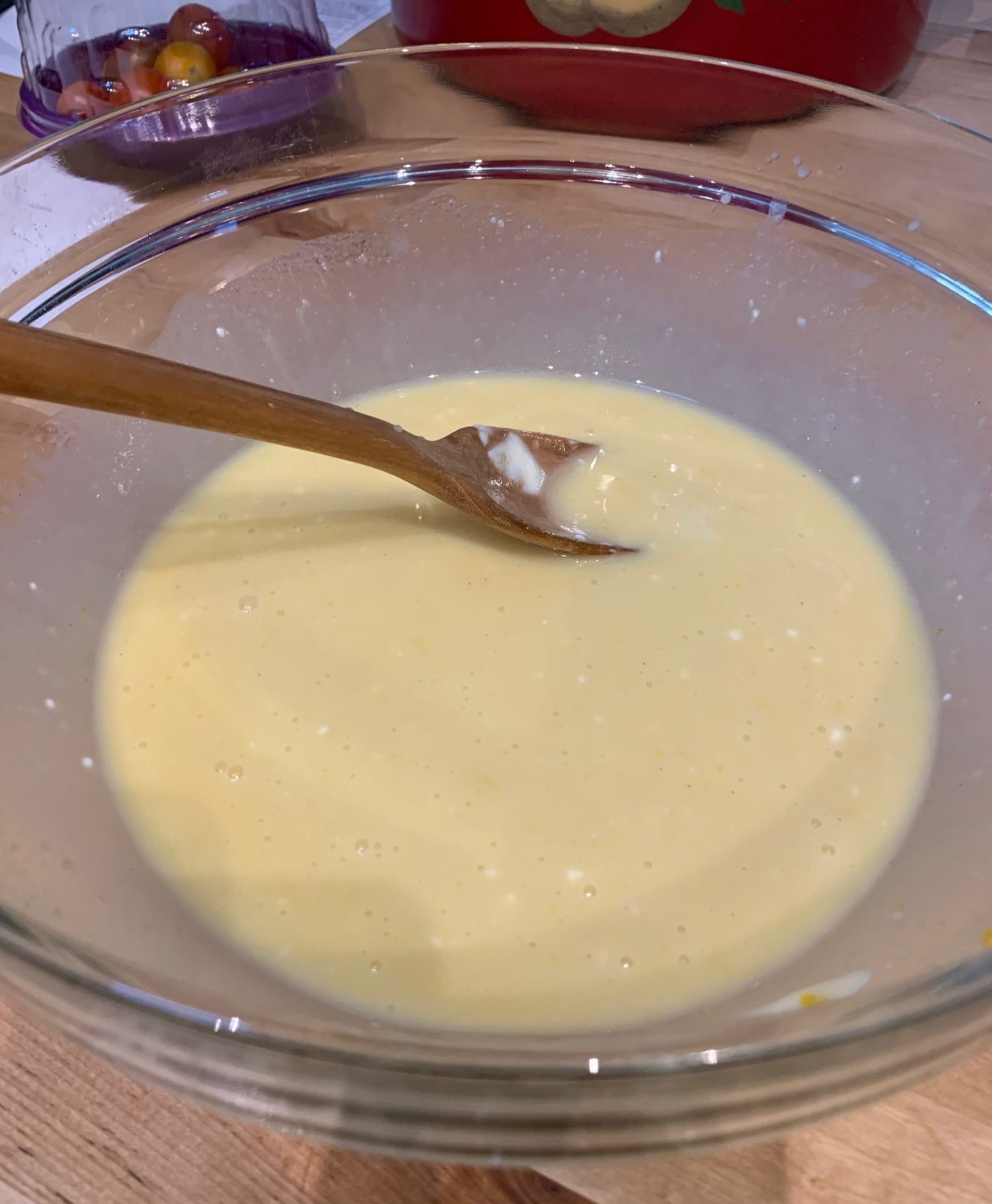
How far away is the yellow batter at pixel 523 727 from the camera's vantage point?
834 millimetres

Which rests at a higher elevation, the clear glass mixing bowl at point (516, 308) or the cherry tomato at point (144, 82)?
the cherry tomato at point (144, 82)

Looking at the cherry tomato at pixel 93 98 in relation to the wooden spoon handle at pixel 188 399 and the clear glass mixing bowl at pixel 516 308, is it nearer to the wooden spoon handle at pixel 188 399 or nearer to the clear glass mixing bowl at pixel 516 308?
the clear glass mixing bowl at pixel 516 308

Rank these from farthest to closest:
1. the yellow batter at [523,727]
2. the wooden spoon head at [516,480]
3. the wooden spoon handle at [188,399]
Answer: the wooden spoon head at [516,480]
the yellow batter at [523,727]
the wooden spoon handle at [188,399]

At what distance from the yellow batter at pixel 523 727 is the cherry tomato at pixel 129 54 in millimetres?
681

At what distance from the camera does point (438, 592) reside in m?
1.12

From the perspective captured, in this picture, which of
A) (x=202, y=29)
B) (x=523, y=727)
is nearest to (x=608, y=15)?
(x=202, y=29)

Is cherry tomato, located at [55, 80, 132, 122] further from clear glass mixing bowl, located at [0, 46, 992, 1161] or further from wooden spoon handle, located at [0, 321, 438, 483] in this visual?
wooden spoon handle, located at [0, 321, 438, 483]

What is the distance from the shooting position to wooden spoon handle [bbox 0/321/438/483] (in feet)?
2.39

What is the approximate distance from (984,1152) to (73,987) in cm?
63

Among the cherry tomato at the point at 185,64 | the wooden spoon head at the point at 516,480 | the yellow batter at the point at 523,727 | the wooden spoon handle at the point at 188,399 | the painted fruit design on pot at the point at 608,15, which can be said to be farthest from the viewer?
the cherry tomato at the point at 185,64

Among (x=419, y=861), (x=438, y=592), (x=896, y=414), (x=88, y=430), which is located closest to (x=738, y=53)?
(x=896, y=414)

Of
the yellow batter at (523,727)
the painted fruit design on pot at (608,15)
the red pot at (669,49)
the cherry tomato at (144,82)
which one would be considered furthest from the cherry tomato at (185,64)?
the yellow batter at (523,727)

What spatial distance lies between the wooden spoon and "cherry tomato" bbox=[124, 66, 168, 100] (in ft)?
2.60

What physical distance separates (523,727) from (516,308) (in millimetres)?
660
